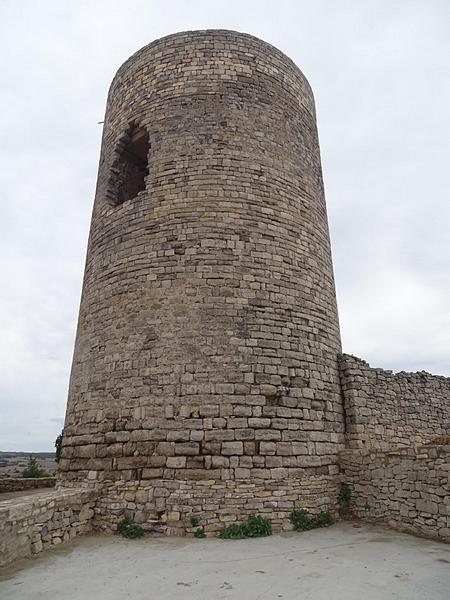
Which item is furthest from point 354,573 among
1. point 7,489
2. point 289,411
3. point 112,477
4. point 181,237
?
point 7,489

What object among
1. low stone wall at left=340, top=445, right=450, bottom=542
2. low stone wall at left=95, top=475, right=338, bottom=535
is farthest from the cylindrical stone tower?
low stone wall at left=340, top=445, right=450, bottom=542

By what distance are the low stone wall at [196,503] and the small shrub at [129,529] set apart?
A: 3.0 inches

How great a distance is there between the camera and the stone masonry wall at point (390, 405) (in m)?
8.46

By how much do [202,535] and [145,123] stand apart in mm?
8036

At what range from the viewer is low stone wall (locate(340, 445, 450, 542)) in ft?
20.9

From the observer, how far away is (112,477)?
23.2 ft

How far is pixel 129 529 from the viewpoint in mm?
6488

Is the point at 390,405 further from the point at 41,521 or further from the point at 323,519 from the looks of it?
the point at 41,521

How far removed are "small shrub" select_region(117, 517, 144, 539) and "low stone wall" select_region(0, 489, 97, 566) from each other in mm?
598

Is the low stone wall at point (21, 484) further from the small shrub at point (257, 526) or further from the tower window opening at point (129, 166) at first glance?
the small shrub at point (257, 526)

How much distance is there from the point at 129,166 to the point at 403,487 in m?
8.71

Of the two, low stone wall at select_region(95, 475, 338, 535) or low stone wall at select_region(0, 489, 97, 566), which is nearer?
low stone wall at select_region(0, 489, 97, 566)

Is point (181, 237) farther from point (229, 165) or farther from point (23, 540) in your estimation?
point (23, 540)

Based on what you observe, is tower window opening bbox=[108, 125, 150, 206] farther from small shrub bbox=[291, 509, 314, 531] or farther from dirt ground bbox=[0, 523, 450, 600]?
small shrub bbox=[291, 509, 314, 531]
